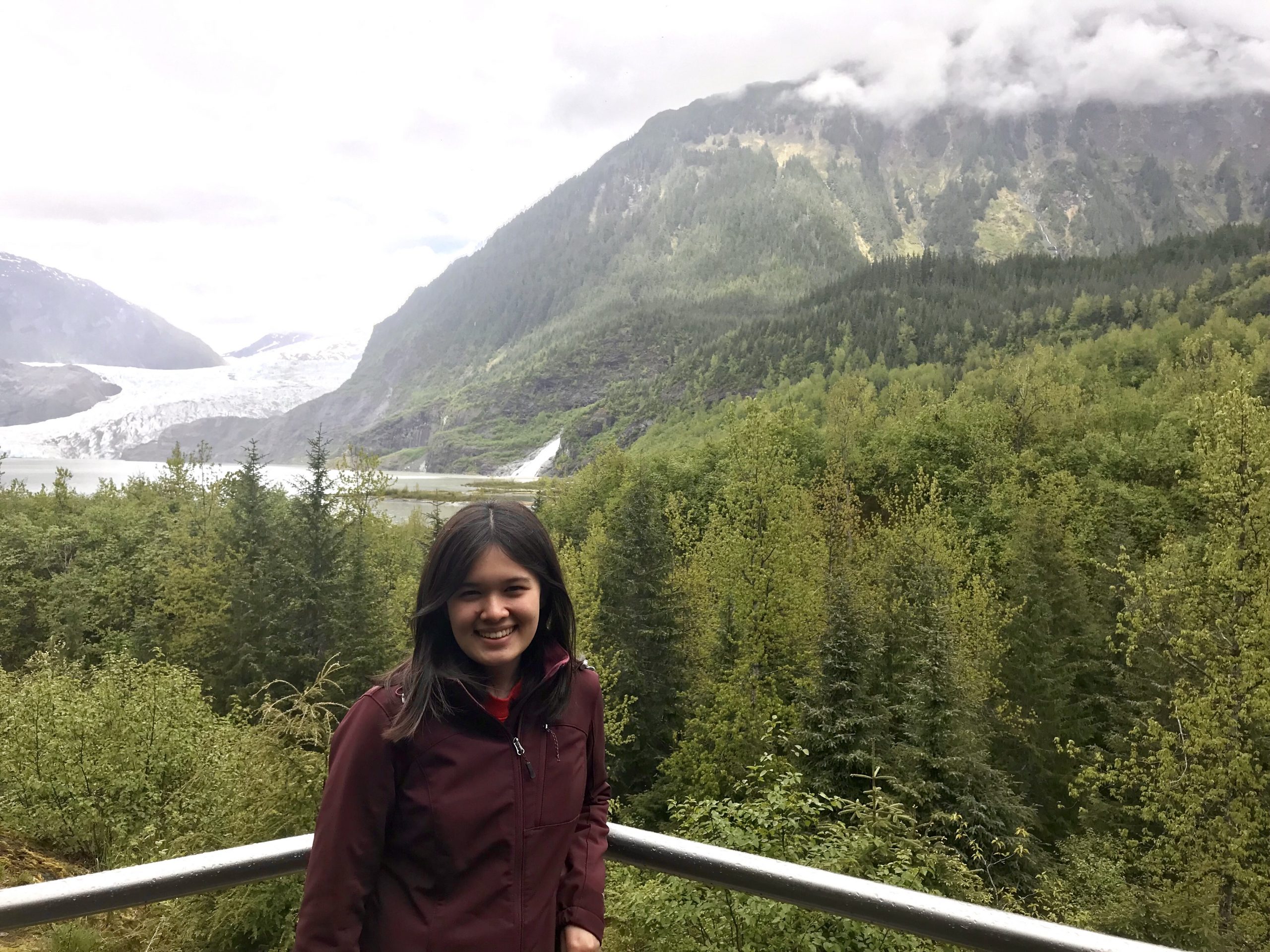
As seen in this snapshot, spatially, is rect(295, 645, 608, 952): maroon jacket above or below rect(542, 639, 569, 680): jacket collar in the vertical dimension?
below

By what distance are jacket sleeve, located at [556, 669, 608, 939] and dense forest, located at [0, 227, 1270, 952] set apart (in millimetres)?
2092

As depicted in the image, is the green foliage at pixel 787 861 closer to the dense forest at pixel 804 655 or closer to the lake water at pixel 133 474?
the dense forest at pixel 804 655

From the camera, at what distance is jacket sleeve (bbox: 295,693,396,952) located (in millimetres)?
1756

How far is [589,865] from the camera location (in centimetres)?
214

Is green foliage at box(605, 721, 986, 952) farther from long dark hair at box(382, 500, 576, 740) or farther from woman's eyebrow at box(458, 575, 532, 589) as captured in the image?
woman's eyebrow at box(458, 575, 532, 589)

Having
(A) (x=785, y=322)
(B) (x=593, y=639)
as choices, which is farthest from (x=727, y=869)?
(A) (x=785, y=322)

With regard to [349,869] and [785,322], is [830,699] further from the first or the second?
[785,322]

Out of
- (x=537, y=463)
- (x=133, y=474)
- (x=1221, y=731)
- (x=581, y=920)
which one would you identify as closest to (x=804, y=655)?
(x=1221, y=731)

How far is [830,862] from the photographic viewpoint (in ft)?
24.9

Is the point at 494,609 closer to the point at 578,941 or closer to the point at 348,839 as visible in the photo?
the point at 348,839

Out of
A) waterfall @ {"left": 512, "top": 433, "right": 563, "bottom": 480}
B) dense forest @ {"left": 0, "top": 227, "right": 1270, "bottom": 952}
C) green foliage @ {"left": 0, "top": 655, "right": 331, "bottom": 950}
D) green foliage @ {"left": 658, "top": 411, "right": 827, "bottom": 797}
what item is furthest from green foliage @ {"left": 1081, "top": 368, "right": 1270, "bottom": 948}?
waterfall @ {"left": 512, "top": 433, "right": 563, "bottom": 480}

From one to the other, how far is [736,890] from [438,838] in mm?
837

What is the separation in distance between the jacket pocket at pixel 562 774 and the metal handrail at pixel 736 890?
33 cm

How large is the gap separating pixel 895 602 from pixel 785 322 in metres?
114
